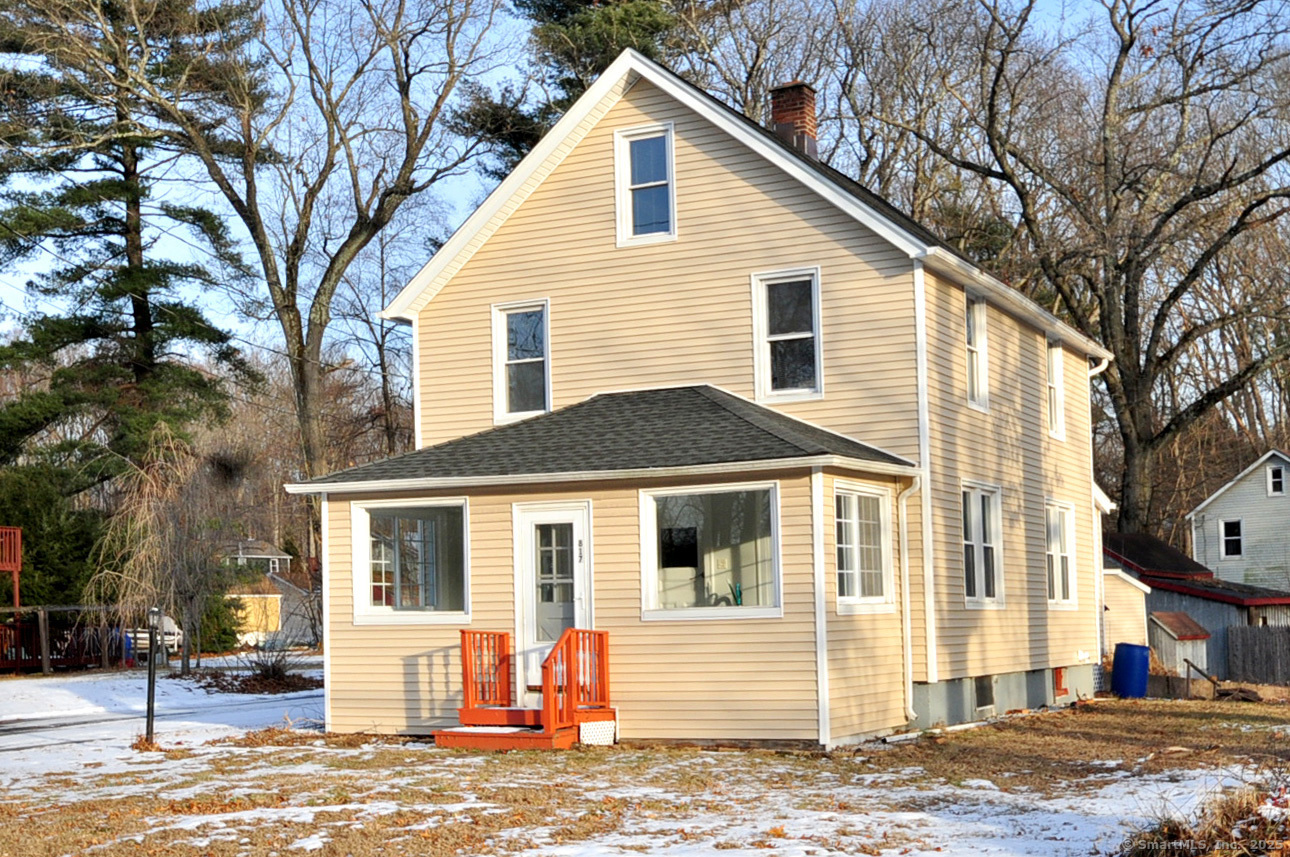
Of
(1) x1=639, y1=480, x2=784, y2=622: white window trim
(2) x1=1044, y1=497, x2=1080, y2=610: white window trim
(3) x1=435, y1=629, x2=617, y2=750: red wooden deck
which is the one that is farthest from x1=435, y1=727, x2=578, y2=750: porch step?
(2) x1=1044, y1=497, x2=1080, y2=610: white window trim

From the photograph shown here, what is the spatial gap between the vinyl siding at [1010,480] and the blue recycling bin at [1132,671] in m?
0.48

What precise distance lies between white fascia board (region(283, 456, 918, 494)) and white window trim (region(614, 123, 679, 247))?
143 inches

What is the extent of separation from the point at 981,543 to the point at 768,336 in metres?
3.91

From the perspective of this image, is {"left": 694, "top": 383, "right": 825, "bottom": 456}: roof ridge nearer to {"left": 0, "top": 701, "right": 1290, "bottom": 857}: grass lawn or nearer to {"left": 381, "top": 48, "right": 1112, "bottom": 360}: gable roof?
{"left": 381, "top": 48, "right": 1112, "bottom": 360}: gable roof

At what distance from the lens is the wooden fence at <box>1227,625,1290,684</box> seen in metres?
31.5

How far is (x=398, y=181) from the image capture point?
1291 inches

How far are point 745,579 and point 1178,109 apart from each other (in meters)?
21.1

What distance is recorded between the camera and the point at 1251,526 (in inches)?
1871

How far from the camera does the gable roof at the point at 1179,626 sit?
28.4m

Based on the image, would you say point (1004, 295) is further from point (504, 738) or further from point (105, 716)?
point (105, 716)

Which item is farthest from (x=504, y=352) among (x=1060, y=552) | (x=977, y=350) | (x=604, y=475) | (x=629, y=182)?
(x=1060, y=552)

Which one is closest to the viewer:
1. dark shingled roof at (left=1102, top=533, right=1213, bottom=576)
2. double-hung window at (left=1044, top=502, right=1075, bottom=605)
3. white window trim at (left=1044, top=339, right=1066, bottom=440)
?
double-hung window at (left=1044, top=502, right=1075, bottom=605)

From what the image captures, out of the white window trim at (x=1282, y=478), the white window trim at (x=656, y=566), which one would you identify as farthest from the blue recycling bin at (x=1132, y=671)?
the white window trim at (x=1282, y=478)

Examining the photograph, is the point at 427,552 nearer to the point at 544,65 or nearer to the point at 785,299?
the point at 785,299
